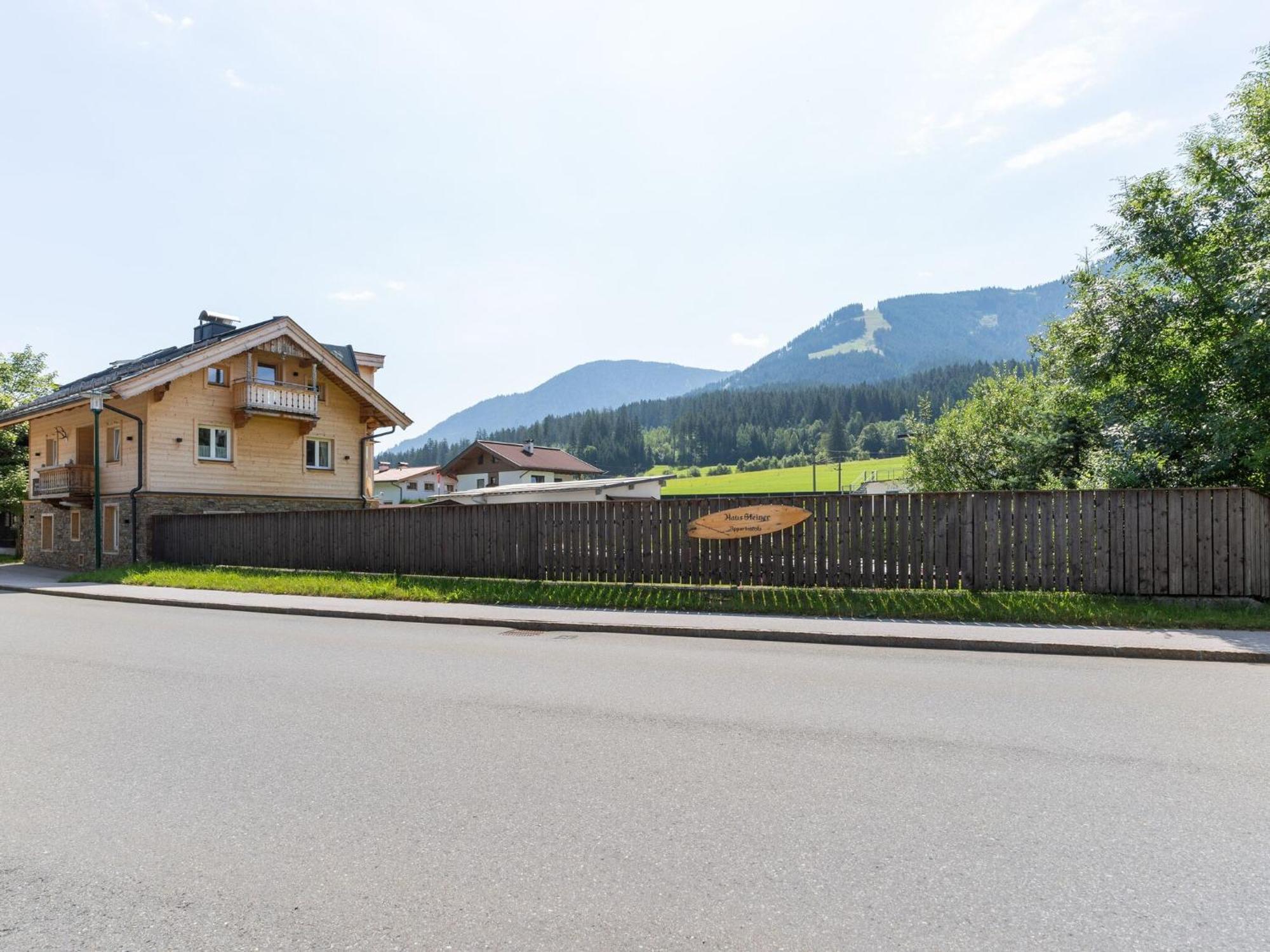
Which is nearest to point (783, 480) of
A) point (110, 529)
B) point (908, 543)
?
point (110, 529)

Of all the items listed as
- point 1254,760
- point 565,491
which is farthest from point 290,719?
point 565,491

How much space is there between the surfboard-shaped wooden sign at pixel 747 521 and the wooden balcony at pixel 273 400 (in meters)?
19.3

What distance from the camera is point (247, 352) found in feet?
89.3

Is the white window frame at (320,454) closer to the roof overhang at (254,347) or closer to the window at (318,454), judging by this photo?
the window at (318,454)

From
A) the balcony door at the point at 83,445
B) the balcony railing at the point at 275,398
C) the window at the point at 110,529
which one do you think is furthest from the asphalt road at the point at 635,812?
the balcony door at the point at 83,445

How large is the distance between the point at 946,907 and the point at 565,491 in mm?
31120

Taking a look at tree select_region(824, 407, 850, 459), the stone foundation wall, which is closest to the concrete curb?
the stone foundation wall

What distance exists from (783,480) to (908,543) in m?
93.4

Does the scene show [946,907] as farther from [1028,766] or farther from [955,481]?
[955,481]

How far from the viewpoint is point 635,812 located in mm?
4125

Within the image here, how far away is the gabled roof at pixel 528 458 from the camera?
72.7 m

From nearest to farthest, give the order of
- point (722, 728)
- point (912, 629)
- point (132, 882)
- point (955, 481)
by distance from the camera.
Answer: point (132, 882)
point (722, 728)
point (912, 629)
point (955, 481)

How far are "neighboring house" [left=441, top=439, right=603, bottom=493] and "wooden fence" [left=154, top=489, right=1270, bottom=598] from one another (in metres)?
55.1

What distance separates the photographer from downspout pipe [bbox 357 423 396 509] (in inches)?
1243
